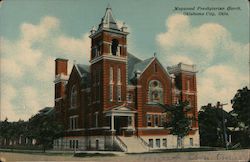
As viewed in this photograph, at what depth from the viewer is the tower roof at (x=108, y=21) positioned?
2309 centimetres

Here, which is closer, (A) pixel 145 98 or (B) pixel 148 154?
(B) pixel 148 154

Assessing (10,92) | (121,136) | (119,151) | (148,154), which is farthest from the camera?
(121,136)

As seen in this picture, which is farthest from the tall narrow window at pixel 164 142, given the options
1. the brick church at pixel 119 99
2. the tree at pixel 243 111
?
the tree at pixel 243 111

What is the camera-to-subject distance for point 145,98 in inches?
1159

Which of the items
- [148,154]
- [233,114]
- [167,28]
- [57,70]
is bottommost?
[148,154]

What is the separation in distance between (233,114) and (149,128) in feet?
18.4

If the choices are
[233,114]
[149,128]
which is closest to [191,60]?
[233,114]

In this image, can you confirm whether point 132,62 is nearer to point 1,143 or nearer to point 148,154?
point 148,154

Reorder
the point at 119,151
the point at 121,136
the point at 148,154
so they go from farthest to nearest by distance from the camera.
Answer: the point at 121,136 → the point at 119,151 → the point at 148,154

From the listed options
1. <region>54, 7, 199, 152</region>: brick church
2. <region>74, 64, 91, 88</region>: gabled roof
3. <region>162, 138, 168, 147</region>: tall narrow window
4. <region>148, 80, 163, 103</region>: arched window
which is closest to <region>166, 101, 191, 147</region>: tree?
<region>54, 7, 199, 152</region>: brick church

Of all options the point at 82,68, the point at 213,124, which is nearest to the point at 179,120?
the point at 213,124

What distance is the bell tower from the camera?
2720 cm

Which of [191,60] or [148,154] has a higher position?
[191,60]

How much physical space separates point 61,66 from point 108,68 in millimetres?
3538
